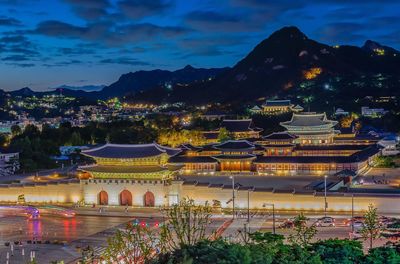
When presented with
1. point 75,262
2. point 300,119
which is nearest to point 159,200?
point 75,262

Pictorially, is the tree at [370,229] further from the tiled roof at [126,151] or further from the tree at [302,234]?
the tiled roof at [126,151]

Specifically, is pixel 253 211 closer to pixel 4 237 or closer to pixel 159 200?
pixel 159 200

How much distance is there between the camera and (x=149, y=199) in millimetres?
42656

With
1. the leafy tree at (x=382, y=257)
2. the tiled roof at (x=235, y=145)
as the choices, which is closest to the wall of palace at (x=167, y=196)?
the leafy tree at (x=382, y=257)

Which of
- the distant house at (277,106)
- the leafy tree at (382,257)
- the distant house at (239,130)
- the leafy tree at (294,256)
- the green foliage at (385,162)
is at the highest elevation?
the distant house at (277,106)

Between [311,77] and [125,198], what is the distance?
122 m

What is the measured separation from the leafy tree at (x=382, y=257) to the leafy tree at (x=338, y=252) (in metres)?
0.46

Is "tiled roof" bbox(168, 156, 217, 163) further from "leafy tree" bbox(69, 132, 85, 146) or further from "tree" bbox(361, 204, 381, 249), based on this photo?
"tree" bbox(361, 204, 381, 249)

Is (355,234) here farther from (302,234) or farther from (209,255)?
(209,255)

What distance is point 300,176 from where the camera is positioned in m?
55.5

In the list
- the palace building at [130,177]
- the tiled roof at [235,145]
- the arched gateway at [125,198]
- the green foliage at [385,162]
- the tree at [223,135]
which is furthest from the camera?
the tree at [223,135]

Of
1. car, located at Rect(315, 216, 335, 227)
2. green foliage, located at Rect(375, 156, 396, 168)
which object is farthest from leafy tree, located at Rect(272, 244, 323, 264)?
green foliage, located at Rect(375, 156, 396, 168)

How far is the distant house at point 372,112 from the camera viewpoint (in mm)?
107225

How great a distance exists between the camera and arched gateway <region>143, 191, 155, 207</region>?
4256 centimetres
